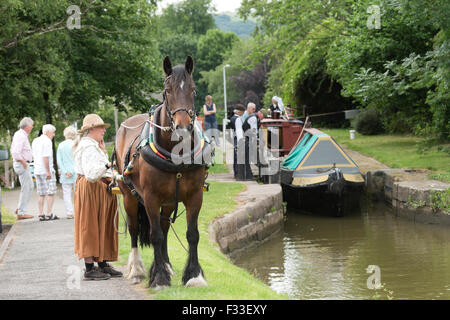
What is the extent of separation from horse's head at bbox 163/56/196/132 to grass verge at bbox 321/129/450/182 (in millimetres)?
11314

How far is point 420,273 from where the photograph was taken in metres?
10.9

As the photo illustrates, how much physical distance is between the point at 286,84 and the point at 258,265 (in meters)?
22.8

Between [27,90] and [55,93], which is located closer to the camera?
[27,90]

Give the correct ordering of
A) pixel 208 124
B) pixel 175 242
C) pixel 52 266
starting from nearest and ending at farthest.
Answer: pixel 52 266 < pixel 175 242 < pixel 208 124

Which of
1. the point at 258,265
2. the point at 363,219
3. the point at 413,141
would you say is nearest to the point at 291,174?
the point at 363,219

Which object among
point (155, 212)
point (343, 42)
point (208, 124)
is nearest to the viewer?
point (155, 212)

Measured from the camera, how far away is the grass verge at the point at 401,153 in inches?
727

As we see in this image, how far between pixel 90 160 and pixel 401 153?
16.6 m

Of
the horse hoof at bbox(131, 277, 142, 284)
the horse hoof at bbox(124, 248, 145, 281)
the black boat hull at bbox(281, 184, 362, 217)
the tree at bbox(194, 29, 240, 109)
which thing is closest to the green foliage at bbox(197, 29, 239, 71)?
the tree at bbox(194, 29, 240, 109)

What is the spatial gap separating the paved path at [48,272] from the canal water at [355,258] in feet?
10.9

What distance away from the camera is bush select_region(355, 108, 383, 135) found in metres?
30.3

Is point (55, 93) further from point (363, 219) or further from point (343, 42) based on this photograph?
point (343, 42)
